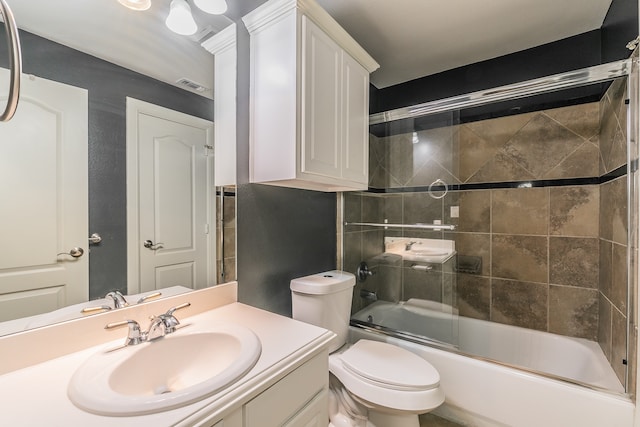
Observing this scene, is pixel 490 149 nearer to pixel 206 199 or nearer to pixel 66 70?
pixel 206 199

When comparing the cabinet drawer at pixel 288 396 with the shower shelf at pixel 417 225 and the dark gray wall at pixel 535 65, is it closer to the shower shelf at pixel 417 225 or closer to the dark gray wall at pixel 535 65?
the shower shelf at pixel 417 225

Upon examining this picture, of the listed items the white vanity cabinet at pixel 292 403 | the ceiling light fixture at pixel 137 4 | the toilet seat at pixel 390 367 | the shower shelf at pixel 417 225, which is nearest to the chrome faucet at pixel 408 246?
the shower shelf at pixel 417 225

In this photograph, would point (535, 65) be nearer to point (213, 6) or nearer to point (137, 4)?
point (213, 6)

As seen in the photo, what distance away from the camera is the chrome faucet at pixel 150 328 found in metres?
0.90

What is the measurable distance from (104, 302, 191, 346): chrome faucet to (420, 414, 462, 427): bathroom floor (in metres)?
1.52

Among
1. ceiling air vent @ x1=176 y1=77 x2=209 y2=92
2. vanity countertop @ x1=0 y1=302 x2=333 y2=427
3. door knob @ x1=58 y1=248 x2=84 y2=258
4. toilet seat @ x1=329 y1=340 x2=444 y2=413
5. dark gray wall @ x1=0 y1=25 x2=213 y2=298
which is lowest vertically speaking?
toilet seat @ x1=329 y1=340 x2=444 y2=413

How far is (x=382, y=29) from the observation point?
1.76 metres

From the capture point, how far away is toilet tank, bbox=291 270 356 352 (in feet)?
5.03

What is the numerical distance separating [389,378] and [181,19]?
183cm

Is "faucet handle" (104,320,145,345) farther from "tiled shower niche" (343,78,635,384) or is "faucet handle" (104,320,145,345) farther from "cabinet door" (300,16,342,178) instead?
"tiled shower niche" (343,78,635,384)

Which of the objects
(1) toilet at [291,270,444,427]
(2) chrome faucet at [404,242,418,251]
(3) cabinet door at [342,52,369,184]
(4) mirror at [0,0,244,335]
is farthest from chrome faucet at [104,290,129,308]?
(2) chrome faucet at [404,242,418,251]

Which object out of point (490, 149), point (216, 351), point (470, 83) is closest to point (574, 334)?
point (490, 149)

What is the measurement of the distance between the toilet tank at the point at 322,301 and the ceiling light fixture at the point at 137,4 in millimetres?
1386

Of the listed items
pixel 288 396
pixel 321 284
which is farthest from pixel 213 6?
pixel 288 396
